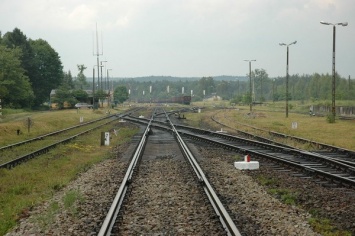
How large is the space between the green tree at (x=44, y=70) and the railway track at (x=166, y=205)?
260ft

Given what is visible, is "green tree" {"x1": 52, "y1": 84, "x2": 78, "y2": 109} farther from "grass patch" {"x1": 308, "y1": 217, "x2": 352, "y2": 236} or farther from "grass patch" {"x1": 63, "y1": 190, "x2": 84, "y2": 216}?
"grass patch" {"x1": 308, "y1": 217, "x2": 352, "y2": 236}

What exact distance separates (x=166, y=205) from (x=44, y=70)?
90.8 meters

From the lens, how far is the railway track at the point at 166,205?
7.94 metres

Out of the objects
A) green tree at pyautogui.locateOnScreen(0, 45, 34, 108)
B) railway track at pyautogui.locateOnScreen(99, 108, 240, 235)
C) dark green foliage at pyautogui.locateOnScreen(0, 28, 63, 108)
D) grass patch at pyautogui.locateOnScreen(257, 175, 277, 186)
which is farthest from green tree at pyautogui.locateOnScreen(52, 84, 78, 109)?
grass patch at pyautogui.locateOnScreen(257, 175, 277, 186)

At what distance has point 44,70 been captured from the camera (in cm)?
9556

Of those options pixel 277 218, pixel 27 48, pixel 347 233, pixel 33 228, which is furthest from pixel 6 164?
pixel 27 48

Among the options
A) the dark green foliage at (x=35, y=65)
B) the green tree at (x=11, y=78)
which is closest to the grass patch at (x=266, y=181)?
the green tree at (x=11, y=78)

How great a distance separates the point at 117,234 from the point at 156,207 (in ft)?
6.69

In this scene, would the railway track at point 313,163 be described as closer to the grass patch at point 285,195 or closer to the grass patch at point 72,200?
the grass patch at point 285,195

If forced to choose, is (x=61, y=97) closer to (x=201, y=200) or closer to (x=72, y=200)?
(x=72, y=200)

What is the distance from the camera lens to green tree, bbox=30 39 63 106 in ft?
297

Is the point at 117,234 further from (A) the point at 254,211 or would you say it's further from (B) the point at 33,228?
(A) the point at 254,211

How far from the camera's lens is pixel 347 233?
304 inches

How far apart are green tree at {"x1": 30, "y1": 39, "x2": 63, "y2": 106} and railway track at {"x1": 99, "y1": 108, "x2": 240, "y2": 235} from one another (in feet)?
260
